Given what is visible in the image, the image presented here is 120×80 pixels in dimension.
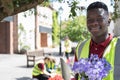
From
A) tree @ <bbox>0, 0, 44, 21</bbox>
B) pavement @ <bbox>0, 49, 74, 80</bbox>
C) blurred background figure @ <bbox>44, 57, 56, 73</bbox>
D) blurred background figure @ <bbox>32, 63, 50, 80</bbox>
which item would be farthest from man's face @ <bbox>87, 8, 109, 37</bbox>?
pavement @ <bbox>0, 49, 74, 80</bbox>

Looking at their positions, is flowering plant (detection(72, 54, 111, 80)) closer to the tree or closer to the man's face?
the man's face

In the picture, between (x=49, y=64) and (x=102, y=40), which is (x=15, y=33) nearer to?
(x=49, y=64)

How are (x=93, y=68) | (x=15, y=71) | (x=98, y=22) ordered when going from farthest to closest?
(x=15, y=71)
(x=98, y=22)
(x=93, y=68)

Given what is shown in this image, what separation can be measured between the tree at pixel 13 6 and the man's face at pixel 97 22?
4.74 feet

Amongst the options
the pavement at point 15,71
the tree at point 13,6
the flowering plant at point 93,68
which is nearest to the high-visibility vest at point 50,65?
the pavement at point 15,71

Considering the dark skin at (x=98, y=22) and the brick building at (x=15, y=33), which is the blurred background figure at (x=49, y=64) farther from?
the brick building at (x=15, y=33)

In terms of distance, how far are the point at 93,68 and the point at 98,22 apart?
410mm

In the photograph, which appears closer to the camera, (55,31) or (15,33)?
(15,33)

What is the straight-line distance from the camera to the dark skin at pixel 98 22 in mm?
2973

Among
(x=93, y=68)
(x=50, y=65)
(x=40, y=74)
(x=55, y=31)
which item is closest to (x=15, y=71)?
(x=40, y=74)

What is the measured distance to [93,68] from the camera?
276 centimetres

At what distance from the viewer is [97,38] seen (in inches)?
120

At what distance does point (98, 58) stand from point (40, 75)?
8581mm

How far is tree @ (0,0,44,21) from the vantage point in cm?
424
